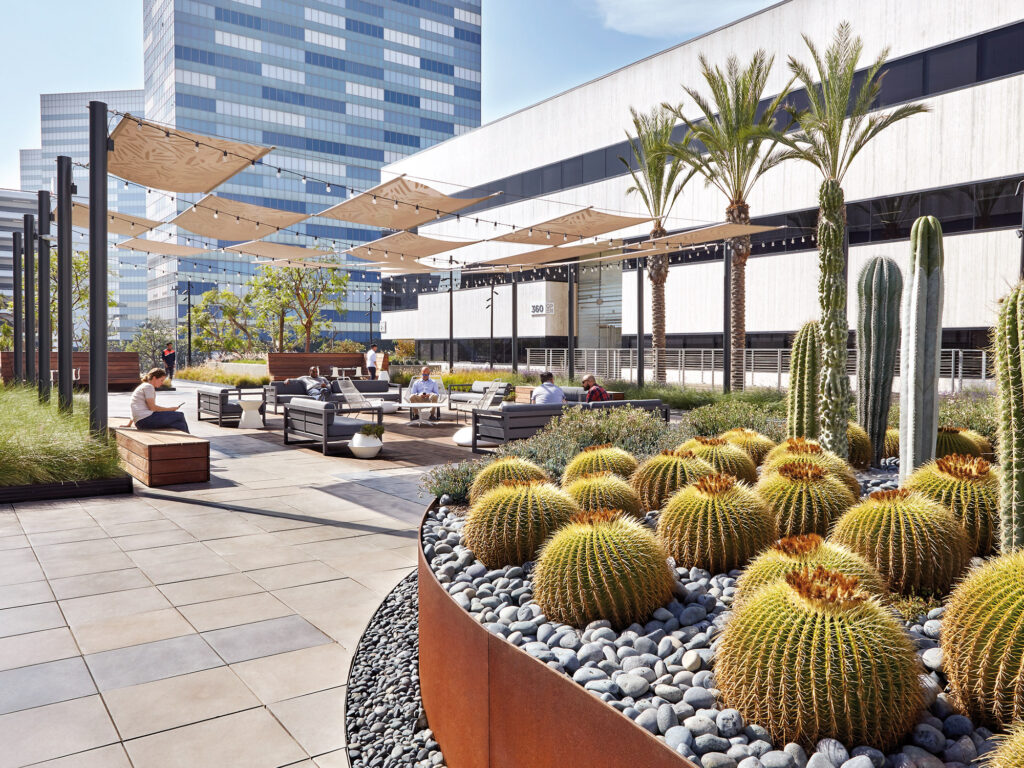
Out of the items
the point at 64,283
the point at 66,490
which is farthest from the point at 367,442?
the point at 64,283

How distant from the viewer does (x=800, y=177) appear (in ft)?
69.6

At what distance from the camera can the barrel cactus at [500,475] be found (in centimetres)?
457

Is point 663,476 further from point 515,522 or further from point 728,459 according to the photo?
point 515,522

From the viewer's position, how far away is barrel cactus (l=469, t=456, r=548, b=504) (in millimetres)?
4574

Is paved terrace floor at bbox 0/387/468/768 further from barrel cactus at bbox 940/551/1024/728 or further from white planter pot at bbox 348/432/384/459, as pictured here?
barrel cactus at bbox 940/551/1024/728

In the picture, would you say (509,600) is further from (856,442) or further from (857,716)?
(856,442)

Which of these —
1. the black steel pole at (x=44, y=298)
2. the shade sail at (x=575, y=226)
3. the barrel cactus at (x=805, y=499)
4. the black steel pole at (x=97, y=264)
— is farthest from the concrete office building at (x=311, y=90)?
the barrel cactus at (x=805, y=499)

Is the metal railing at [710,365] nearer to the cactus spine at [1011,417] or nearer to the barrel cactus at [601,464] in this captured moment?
the barrel cactus at [601,464]

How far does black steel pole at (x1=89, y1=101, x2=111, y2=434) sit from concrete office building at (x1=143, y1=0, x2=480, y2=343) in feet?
206

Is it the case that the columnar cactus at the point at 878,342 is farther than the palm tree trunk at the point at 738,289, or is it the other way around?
the palm tree trunk at the point at 738,289

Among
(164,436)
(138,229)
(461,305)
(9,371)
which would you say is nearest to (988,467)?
(164,436)

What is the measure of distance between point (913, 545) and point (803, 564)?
81 centimetres

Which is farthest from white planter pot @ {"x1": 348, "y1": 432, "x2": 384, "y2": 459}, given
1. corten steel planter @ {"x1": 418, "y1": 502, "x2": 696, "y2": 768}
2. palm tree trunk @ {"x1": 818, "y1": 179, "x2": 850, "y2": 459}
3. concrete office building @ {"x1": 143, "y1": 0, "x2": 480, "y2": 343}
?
concrete office building @ {"x1": 143, "y1": 0, "x2": 480, "y2": 343}

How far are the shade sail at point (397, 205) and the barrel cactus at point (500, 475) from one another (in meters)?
7.88
